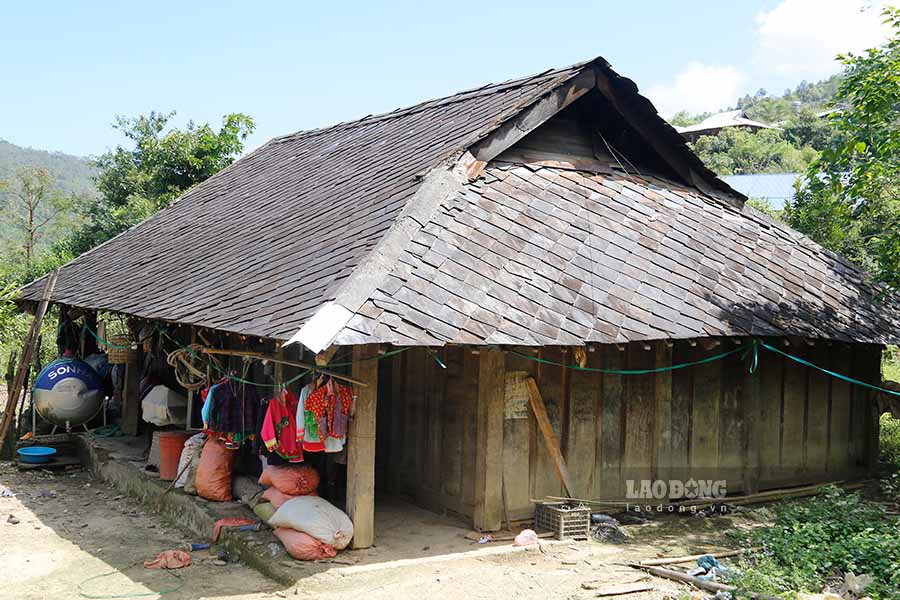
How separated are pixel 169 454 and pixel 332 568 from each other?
12.9 feet

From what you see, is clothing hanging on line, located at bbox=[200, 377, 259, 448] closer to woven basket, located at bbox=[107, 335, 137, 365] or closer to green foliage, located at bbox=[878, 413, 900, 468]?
woven basket, located at bbox=[107, 335, 137, 365]

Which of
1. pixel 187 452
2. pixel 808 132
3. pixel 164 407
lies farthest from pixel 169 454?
pixel 808 132

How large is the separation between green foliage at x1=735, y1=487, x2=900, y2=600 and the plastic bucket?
645cm

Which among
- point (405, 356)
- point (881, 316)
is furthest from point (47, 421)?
point (881, 316)

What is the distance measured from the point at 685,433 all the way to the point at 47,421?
9709mm

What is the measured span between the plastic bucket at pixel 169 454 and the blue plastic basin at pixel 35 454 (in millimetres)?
3130

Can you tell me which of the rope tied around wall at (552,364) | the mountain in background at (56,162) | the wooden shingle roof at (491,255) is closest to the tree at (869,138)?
the wooden shingle roof at (491,255)

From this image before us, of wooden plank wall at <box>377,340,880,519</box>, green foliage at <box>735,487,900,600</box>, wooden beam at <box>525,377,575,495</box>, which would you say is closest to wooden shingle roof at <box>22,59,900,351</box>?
wooden plank wall at <box>377,340,880,519</box>

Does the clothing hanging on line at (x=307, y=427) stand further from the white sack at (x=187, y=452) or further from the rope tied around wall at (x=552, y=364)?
the white sack at (x=187, y=452)

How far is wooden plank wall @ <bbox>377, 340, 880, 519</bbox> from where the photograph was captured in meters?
8.36

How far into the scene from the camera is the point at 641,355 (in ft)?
29.6

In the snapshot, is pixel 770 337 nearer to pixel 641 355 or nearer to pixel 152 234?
pixel 641 355

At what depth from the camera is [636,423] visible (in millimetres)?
9086

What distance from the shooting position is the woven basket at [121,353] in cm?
1253
